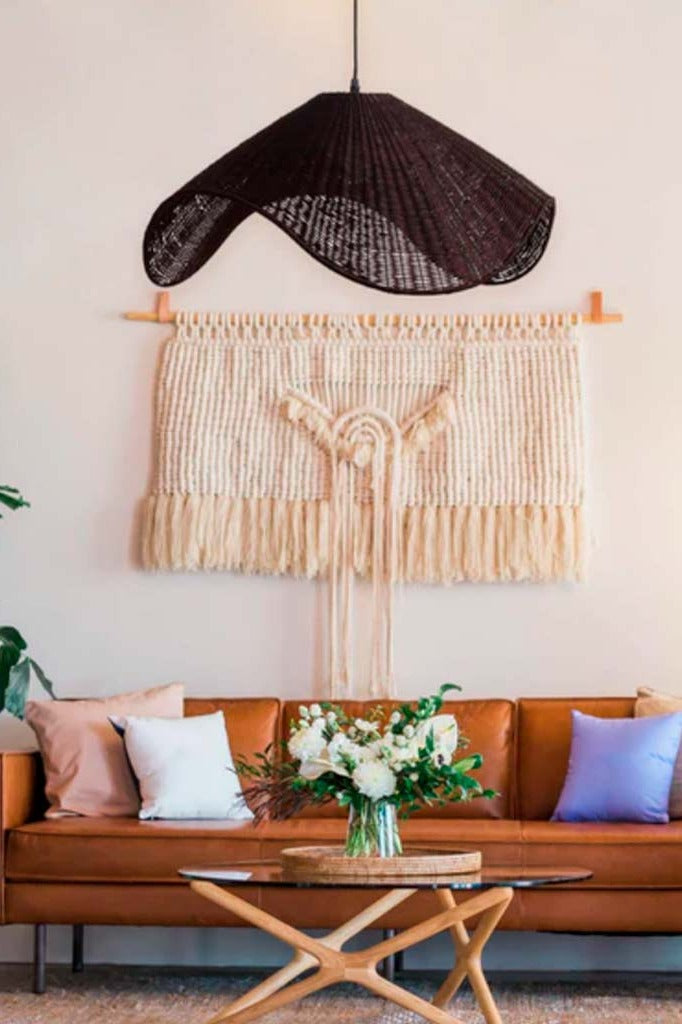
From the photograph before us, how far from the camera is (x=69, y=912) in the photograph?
451cm

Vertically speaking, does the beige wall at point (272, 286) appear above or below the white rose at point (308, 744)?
above

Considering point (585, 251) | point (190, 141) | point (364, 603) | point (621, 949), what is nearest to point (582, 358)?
point (585, 251)

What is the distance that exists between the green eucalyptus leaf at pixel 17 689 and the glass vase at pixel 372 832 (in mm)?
1543

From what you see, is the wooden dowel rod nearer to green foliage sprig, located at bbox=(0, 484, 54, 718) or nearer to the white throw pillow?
green foliage sprig, located at bbox=(0, 484, 54, 718)

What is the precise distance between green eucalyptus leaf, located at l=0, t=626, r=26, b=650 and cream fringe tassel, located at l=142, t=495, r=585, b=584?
54 cm

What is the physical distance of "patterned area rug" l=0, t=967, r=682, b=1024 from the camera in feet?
13.9

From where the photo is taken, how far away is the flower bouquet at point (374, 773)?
3.63 metres

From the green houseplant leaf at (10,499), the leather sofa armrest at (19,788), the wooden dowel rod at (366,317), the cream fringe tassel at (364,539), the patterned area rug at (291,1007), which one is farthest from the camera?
the wooden dowel rod at (366,317)

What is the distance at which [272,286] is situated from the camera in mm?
5535

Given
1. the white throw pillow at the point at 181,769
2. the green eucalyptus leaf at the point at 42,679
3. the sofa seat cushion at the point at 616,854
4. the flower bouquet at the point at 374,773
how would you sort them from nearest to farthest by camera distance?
the flower bouquet at the point at 374,773
the sofa seat cushion at the point at 616,854
the white throw pillow at the point at 181,769
the green eucalyptus leaf at the point at 42,679

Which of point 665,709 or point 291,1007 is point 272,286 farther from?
point 291,1007

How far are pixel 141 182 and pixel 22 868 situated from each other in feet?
7.50

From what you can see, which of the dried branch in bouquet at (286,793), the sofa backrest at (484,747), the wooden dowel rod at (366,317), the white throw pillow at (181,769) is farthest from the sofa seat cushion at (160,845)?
the wooden dowel rod at (366,317)

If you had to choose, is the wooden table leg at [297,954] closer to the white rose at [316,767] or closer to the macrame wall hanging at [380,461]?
the white rose at [316,767]
